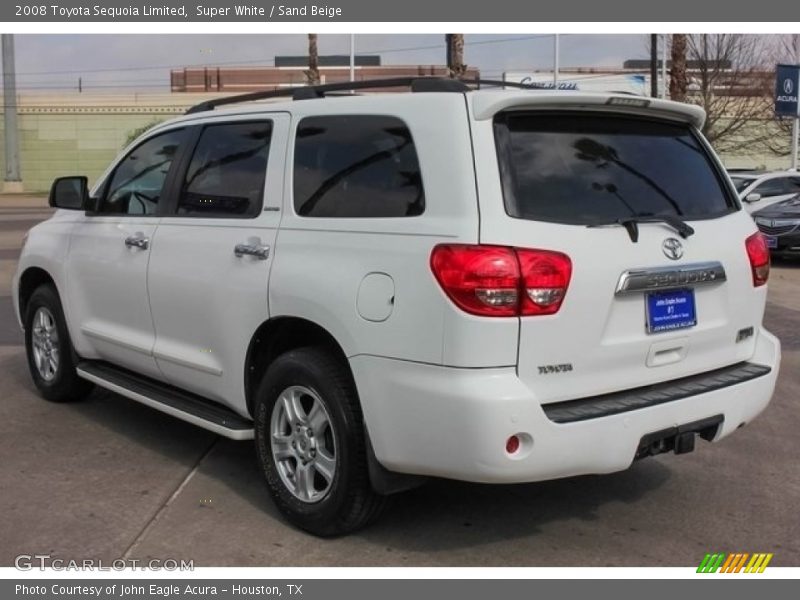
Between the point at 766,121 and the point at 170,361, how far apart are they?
3883cm

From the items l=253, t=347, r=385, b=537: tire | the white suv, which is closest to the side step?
the white suv

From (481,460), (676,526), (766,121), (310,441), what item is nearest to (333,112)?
(310,441)

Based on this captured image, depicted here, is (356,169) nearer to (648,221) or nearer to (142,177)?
(648,221)

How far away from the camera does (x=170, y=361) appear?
15.7 feet

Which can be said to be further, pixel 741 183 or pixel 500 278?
pixel 741 183

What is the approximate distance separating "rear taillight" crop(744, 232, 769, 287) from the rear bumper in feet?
3.14

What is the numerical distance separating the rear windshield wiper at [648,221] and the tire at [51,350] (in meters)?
3.87

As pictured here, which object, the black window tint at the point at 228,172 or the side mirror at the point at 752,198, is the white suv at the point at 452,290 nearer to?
the black window tint at the point at 228,172

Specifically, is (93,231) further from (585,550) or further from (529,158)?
(585,550)

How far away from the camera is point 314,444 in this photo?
12.9 feet

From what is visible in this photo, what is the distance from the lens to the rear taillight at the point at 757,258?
13.7 feet

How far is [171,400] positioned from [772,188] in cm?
1492

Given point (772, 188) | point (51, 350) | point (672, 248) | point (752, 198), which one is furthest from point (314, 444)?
point (772, 188)

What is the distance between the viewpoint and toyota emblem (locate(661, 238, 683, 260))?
12.1 ft
